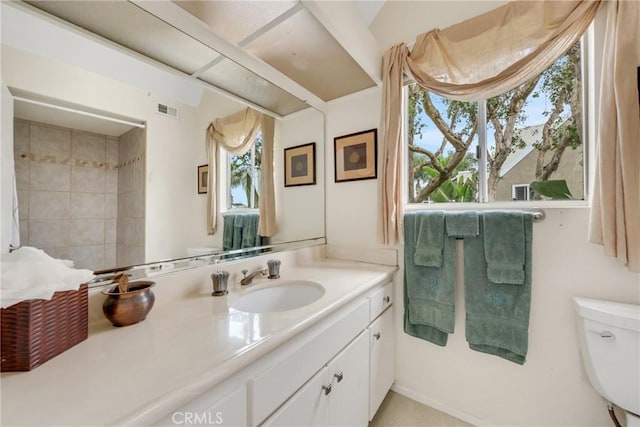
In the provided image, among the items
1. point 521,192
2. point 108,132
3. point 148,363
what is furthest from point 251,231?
point 521,192

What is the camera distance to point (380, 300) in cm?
133

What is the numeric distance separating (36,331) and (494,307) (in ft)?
5.47

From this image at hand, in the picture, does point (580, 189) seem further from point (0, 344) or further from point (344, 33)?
point (0, 344)

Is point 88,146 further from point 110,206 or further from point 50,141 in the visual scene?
point 110,206

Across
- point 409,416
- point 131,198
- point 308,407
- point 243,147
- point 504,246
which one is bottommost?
point 409,416

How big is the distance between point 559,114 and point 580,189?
1.30 ft

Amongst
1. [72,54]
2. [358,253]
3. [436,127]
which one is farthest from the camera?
[358,253]

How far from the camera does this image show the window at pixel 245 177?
128 centimetres

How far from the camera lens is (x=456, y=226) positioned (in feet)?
4.17

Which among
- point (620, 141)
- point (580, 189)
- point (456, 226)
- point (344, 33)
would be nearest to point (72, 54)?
point (344, 33)

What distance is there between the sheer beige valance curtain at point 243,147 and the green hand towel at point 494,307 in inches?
44.9

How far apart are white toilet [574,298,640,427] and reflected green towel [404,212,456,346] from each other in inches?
19.8

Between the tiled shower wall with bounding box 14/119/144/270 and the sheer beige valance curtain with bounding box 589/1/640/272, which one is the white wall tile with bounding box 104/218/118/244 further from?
the sheer beige valance curtain with bounding box 589/1/640/272

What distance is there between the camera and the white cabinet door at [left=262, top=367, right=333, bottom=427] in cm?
68
